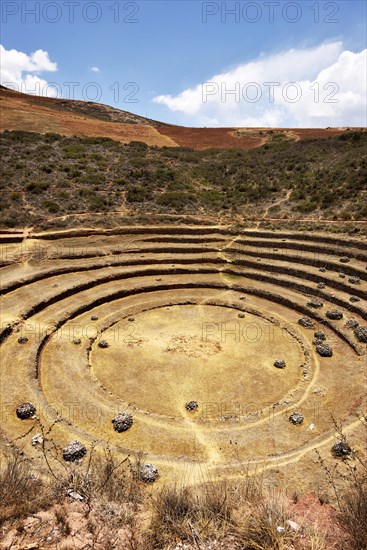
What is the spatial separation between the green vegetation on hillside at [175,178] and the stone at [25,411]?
25.8m

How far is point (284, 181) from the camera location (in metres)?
53.0

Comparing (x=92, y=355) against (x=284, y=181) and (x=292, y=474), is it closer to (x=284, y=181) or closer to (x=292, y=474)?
(x=292, y=474)

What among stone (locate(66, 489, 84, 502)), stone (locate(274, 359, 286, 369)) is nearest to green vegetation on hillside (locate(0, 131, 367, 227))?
stone (locate(274, 359, 286, 369))

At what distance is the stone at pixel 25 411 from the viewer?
49.0ft

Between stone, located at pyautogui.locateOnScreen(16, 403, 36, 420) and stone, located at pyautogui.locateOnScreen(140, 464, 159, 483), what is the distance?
5.63 m

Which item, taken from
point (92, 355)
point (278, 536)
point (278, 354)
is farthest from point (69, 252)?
point (278, 536)

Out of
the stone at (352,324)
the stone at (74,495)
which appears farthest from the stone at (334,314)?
the stone at (74,495)

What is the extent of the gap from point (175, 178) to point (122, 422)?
44354 millimetres

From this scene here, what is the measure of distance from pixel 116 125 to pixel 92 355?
2711 inches

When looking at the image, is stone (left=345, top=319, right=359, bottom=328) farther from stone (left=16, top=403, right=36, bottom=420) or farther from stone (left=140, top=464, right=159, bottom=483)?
stone (left=16, top=403, right=36, bottom=420)

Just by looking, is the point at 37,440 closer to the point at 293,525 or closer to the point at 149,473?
the point at 149,473

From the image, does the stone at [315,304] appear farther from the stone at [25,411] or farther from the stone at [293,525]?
the stone at [293,525]

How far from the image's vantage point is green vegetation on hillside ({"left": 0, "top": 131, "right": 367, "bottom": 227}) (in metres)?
42.6

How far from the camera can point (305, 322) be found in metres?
24.3
